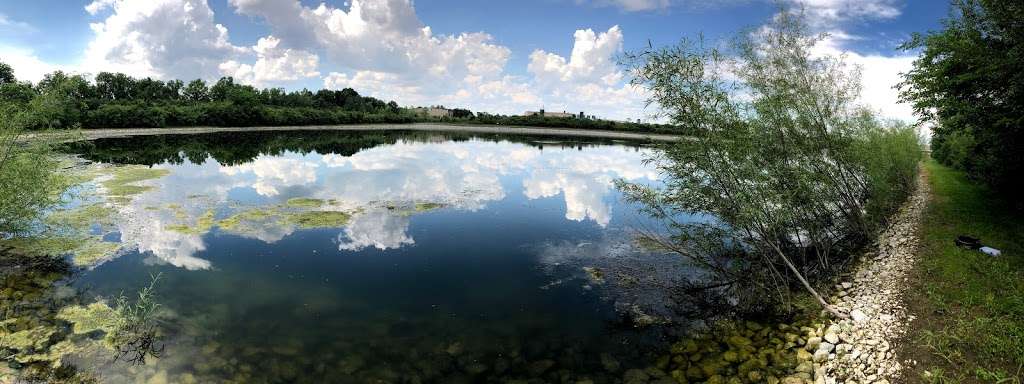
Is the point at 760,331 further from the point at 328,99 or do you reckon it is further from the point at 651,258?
the point at 328,99

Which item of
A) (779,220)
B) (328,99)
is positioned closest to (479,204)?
(779,220)

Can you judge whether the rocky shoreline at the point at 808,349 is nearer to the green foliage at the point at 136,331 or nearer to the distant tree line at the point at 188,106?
the green foliage at the point at 136,331

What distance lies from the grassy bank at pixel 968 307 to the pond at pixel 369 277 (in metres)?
5.95

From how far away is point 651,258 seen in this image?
1975 centimetres

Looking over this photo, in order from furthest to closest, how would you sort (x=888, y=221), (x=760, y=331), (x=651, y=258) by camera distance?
(x=888, y=221) < (x=651, y=258) < (x=760, y=331)

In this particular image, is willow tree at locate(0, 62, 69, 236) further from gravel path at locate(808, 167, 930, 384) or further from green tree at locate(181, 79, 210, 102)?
green tree at locate(181, 79, 210, 102)

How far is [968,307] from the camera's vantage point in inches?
493

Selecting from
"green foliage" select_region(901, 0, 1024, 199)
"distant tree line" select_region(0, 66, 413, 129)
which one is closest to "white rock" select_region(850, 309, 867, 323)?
"green foliage" select_region(901, 0, 1024, 199)

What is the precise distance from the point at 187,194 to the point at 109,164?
18.0 meters

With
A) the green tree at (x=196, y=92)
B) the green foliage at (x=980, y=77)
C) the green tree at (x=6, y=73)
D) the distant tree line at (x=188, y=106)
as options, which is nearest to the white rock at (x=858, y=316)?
the green foliage at (x=980, y=77)

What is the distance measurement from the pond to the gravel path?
157 inches

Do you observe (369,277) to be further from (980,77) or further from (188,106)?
(188,106)

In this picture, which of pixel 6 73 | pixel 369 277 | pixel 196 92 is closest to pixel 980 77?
pixel 369 277

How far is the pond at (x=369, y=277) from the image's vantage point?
1128 cm
